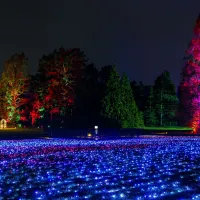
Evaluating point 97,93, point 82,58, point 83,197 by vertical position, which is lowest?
point 83,197

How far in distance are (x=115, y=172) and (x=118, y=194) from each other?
12.7 ft

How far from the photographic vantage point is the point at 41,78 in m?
61.7

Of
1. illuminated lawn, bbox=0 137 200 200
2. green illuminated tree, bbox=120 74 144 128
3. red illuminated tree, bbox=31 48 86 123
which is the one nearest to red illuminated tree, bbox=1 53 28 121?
red illuminated tree, bbox=31 48 86 123

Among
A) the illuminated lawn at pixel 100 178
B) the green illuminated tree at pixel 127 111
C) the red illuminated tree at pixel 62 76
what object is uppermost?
the red illuminated tree at pixel 62 76

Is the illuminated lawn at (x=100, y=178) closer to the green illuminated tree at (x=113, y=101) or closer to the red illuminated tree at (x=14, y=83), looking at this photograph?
the green illuminated tree at (x=113, y=101)

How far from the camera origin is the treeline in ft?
162

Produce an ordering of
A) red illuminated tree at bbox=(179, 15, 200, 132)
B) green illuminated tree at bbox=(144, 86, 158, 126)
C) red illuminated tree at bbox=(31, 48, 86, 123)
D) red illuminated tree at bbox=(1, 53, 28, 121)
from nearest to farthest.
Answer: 1. red illuminated tree at bbox=(179, 15, 200, 132)
2. red illuminated tree at bbox=(31, 48, 86, 123)
3. red illuminated tree at bbox=(1, 53, 28, 121)
4. green illuminated tree at bbox=(144, 86, 158, 126)

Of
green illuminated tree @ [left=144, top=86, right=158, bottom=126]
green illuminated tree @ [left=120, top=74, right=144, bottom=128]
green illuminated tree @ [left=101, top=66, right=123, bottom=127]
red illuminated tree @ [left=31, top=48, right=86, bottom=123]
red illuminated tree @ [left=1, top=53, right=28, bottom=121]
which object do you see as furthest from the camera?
green illuminated tree @ [left=144, top=86, right=158, bottom=126]

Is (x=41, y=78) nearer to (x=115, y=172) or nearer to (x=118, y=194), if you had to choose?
(x=115, y=172)

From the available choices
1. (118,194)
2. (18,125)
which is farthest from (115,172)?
(18,125)

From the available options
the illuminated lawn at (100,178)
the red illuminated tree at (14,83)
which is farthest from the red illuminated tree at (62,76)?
the illuminated lawn at (100,178)

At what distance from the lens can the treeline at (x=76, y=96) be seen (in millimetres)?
49281

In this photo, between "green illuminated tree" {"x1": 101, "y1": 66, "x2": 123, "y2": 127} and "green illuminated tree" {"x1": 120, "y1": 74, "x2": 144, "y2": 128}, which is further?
"green illuminated tree" {"x1": 120, "y1": 74, "x2": 144, "y2": 128}

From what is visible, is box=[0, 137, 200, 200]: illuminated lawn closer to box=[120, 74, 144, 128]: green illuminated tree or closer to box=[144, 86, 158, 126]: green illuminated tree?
box=[120, 74, 144, 128]: green illuminated tree
